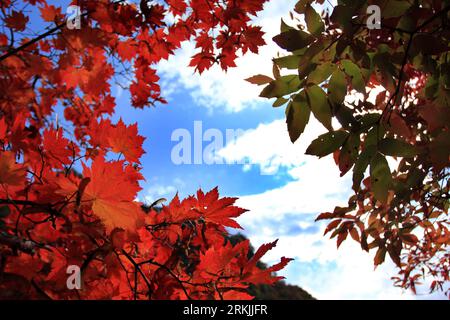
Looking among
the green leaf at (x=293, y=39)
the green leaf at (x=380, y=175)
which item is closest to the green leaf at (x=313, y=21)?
the green leaf at (x=293, y=39)

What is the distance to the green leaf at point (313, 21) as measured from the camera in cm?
111

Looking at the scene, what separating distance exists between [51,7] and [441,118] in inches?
148

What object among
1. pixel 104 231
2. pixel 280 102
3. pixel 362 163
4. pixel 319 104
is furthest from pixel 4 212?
pixel 362 163

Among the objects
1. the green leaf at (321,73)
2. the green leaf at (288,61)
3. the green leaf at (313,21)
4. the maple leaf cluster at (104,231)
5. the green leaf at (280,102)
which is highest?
the green leaf at (313,21)

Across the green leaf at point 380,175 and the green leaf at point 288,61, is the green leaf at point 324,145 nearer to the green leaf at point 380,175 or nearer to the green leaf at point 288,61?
the green leaf at point 380,175

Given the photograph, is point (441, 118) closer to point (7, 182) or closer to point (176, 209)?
point (176, 209)

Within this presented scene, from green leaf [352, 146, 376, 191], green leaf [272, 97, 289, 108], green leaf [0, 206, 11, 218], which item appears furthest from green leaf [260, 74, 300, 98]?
green leaf [0, 206, 11, 218]

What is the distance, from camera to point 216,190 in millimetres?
1430

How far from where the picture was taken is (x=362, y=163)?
118 centimetres

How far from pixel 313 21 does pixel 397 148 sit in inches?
18.8

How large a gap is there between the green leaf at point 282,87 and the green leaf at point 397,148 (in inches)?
Result: 13.3

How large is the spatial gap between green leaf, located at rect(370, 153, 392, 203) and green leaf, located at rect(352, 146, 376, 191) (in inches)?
0.6

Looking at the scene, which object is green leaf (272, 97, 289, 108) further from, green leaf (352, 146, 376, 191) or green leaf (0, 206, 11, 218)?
green leaf (0, 206, 11, 218)
